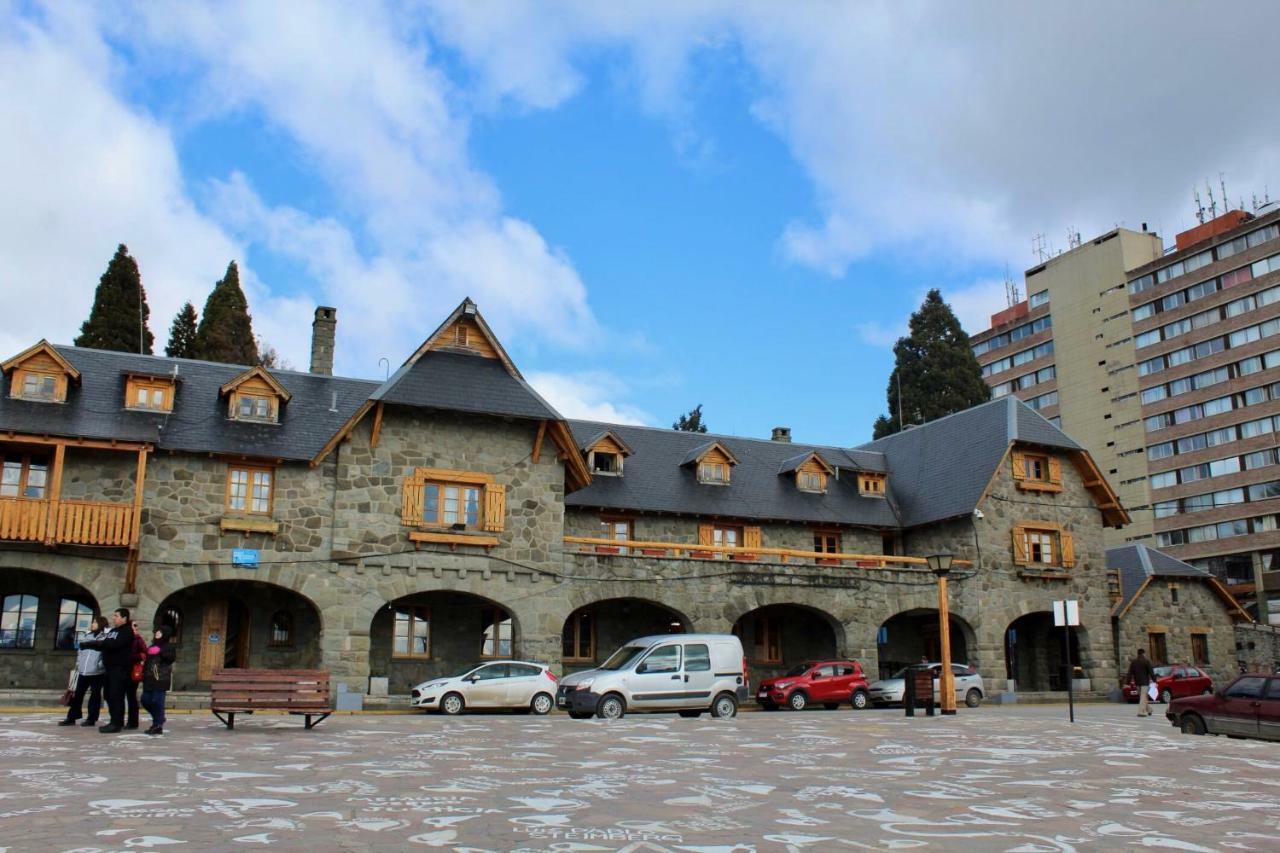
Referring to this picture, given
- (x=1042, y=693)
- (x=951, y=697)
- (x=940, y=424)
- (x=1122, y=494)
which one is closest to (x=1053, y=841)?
(x=951, y=697)

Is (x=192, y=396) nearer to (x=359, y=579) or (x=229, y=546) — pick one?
(x=229, y=546)

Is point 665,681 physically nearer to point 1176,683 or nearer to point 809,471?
point 809,471

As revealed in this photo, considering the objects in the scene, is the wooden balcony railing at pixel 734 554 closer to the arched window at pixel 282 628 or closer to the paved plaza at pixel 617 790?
the arched window at pixel 282 628

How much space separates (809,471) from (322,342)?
52.2 ft

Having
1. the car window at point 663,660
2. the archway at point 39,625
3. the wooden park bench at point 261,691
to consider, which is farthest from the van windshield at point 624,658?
the archway at point 39,625

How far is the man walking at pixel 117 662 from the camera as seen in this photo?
15789mm

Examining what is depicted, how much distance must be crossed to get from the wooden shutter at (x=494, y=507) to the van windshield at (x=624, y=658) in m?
5.64

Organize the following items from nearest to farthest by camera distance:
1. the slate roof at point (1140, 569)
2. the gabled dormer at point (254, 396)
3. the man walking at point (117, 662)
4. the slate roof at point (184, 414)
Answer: the man walking at point (117, 662)
the slate roof at point (184, 414)
the gabled dormer at point (254, 396)
the slate roof at point (1140, 569)

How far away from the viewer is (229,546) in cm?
2661

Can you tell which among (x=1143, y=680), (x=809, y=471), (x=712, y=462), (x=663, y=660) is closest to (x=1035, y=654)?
(x=809, y=471)

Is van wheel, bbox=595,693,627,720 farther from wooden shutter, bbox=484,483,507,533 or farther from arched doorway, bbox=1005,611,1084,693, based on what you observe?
arched doorway, bbox=1005,611,1084,693

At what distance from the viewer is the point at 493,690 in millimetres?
24844

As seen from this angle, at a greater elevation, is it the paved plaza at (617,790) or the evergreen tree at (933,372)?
the evergreen tree at (933,372)

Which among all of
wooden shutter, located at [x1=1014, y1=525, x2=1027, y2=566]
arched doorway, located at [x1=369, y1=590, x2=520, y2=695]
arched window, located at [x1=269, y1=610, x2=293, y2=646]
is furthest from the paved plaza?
wooden shutter, located at [x1=1014, y1=525, x2=1027, y2=566]
